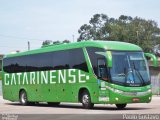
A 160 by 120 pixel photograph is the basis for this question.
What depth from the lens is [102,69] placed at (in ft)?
76.9

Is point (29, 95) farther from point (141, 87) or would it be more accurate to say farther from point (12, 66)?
point (141, 87)

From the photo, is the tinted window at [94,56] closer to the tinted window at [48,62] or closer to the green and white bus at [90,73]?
the green and white bus at [90,73]

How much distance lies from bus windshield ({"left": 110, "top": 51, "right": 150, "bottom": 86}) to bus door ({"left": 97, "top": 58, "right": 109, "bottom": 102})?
378 millimetres

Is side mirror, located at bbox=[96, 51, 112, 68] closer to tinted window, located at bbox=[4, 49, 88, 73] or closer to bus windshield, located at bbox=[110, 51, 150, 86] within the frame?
bus windshield, located at bbox=[110, 51, 150, 86]

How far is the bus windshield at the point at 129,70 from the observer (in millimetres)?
23047

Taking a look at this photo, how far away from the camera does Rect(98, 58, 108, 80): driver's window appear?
2327cm

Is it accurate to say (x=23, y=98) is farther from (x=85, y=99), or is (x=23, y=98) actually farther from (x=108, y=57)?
(x=108, y=57)

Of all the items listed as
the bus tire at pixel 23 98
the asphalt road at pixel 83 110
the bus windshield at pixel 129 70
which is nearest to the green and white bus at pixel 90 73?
the bus windshield at pixel 129 70

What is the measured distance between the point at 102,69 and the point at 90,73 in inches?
35.0

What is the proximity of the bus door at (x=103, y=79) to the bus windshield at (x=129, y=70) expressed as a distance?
14.9 inches

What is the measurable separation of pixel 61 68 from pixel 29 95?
489cm

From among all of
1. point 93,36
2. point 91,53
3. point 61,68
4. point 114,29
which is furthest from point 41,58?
point 93,36

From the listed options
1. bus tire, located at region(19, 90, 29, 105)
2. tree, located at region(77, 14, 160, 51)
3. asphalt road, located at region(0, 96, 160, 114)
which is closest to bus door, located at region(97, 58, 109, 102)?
asphalt road, located at region(0, 96, 160, 114)

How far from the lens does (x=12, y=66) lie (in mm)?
32219
